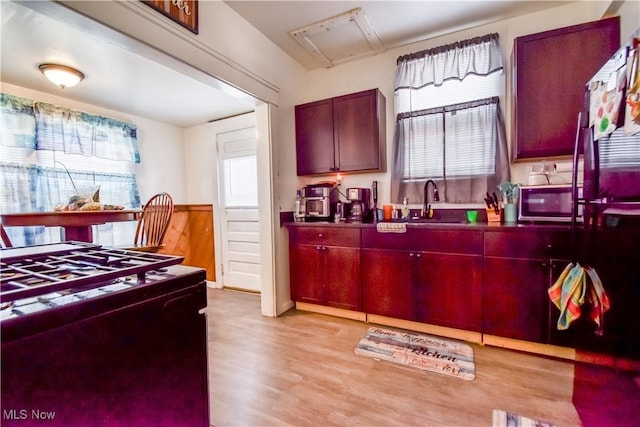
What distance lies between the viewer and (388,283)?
96.0 inches

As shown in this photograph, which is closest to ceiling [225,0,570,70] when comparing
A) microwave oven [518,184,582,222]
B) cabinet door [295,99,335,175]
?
cabinet door [295,99,335,175]

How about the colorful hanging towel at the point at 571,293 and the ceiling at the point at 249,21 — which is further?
the ceiling at the point at 249,21

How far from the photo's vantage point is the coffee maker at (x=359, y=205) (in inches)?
113

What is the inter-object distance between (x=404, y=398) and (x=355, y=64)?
3.07m

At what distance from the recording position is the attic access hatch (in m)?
2.42

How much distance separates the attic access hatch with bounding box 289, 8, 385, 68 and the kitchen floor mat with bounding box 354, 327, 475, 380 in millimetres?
2677

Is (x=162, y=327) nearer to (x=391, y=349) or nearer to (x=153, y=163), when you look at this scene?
(x=391, y=349)

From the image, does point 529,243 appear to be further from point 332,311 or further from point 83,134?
point 83,134

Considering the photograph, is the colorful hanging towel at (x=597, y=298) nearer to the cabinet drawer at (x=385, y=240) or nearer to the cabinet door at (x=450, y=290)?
the cabinet door at (x=450, y=290)

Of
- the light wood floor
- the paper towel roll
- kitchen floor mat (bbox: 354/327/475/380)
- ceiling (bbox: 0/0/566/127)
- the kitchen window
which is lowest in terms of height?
the light wood floor

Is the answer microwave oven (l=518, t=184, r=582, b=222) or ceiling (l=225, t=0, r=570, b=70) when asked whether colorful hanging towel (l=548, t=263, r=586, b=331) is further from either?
ceiling (l=225, t=0, r=570, b=70)

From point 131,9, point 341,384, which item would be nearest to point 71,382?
point 341,384

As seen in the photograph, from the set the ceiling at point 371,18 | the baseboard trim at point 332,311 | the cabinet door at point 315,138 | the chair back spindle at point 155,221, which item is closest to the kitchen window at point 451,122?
the ceiling at point 371,18

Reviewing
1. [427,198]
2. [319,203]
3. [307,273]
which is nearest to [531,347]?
[427,198]
